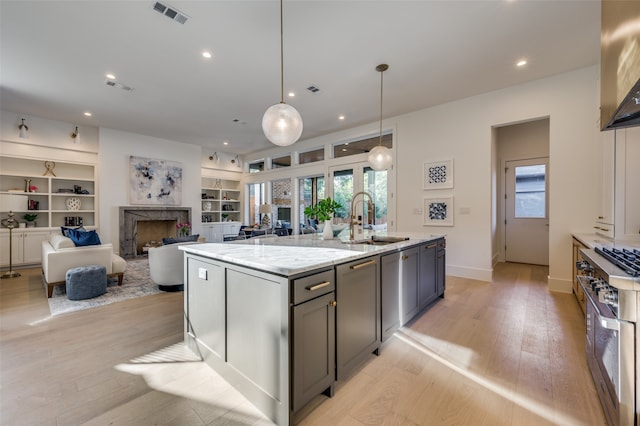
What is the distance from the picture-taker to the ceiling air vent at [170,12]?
2.57 m

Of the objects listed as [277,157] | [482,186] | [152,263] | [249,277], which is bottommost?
[152,263]

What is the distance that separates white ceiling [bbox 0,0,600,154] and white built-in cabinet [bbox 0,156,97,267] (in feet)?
4.37

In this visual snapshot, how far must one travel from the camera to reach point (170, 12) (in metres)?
2.67

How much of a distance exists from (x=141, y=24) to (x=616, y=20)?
4066 millimetres

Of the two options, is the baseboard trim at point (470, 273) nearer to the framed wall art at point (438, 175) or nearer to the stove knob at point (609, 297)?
the framed wall art at point (438, 175)

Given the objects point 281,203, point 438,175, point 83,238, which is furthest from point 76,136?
point 438,175

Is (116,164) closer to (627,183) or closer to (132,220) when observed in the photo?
(132,220)

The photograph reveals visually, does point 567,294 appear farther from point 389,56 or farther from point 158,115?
point 158,115

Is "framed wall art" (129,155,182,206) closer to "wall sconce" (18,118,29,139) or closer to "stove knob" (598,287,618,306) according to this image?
"wall sconce" (18,118,29,139)

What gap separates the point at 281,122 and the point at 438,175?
150 inches

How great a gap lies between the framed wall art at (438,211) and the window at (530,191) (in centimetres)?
222

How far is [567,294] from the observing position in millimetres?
3752

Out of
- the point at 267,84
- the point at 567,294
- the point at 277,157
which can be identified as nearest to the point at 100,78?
the point at 267,84

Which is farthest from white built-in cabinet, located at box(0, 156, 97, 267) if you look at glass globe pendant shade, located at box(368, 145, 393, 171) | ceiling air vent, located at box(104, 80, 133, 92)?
glass globe pendant shade, located at box(368, 145, 393, 171)
